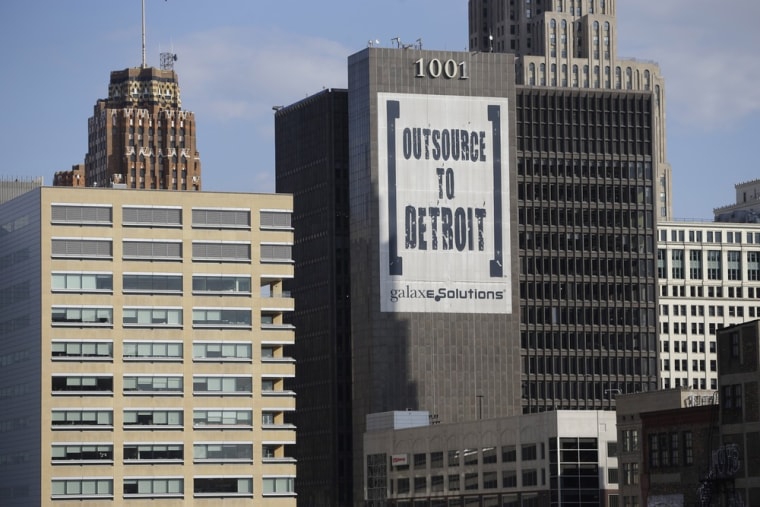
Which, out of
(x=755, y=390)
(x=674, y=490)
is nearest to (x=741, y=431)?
(x=755, y=390)

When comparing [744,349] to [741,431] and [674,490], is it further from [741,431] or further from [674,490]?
[674,490]

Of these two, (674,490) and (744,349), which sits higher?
(744,349)

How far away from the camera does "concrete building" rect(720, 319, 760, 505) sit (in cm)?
17925

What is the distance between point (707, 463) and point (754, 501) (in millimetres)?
11594

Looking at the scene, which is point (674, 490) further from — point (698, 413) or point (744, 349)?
point (744, 349)

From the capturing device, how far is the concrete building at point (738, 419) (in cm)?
17925

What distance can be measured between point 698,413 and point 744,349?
45.0 ft

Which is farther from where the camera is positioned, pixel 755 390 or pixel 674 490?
pixel 674 490

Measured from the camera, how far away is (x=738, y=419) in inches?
7190

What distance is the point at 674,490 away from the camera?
198500mm

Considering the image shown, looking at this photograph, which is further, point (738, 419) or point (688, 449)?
point (688, 449)

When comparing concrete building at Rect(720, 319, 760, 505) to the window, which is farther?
the window

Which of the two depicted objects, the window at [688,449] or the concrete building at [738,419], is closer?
the concrete building at [738,419]

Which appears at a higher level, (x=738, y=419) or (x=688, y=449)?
(x=738, y=419)
